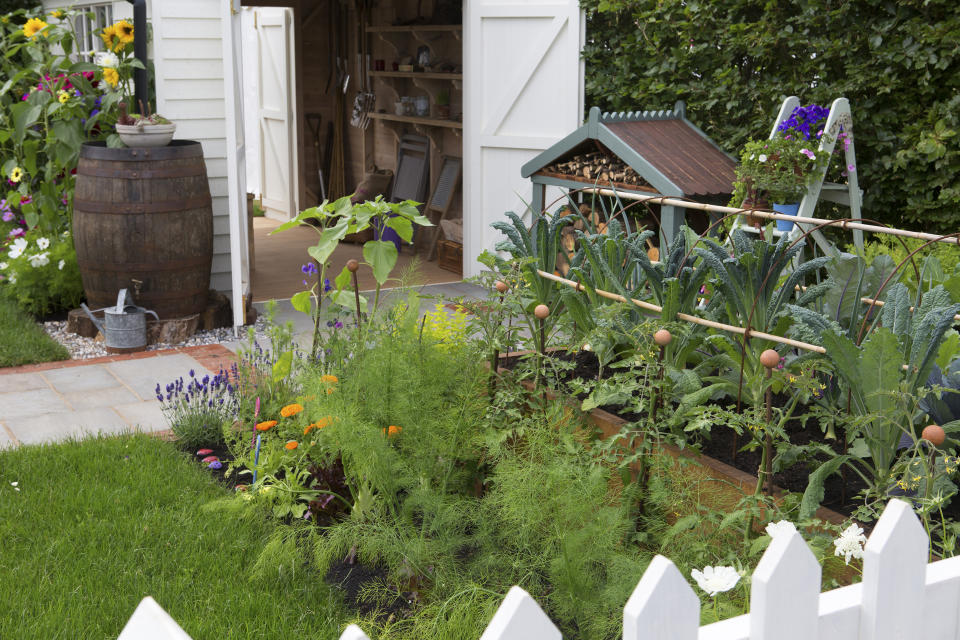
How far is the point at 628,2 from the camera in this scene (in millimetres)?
5371

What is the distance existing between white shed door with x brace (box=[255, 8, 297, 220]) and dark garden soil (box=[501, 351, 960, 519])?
6776 millimetres

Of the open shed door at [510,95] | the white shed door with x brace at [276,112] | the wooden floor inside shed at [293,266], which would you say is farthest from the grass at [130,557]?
the white shed door with x brace at [276,112]

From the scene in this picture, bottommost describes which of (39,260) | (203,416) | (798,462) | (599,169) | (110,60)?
(203,416)

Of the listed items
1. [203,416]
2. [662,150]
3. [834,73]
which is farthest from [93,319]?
[834,73]

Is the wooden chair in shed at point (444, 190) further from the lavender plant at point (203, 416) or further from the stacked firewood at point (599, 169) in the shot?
the lavender plant at point (203, 416)

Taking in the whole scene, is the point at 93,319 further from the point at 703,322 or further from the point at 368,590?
the point at 703,322

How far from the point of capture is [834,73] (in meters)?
4.57

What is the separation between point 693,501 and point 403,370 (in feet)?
2.54

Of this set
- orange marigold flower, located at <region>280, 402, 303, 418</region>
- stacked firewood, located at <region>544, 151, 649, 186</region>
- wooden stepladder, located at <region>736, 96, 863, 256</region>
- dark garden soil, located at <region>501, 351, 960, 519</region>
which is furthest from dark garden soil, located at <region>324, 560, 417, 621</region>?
stacked firewood, located at <region>544, 151, 649, 186</region>

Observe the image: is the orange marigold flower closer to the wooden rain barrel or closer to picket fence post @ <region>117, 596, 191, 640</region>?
picket fence post @ <region>117, 596, 191, 640</region>

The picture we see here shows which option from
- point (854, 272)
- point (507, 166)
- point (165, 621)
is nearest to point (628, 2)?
point (507, 166)

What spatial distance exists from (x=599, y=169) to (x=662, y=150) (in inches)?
12.8

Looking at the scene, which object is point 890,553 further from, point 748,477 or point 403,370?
point 403,370

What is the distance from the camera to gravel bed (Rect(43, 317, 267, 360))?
4.79 meters
